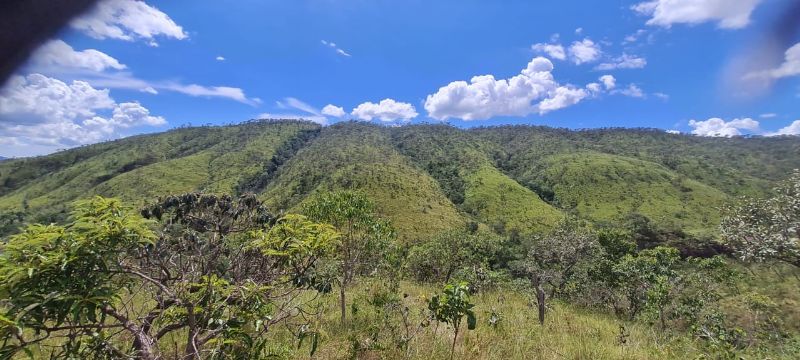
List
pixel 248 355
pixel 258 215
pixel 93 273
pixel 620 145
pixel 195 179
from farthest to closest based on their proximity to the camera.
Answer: pixel 620 145, pixel 195 179, pixel 258 215, pixel 248 355, pixel 93 273

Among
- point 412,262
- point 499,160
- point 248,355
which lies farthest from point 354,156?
point 248,355

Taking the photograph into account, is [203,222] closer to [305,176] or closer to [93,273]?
[93,273]

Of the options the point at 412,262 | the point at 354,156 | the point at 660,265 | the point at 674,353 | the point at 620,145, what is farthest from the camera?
the point at 620,145

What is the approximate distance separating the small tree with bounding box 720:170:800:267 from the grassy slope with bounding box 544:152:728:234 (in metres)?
72.6

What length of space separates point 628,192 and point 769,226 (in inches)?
3570

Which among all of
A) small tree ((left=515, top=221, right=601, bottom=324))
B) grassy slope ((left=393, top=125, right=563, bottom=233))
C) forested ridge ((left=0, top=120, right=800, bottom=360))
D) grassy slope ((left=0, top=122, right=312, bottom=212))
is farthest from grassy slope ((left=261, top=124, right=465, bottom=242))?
small tree ((left=515, top=221, right=601, bottom=324))

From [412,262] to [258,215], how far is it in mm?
18281

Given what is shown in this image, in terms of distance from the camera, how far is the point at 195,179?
9638cm

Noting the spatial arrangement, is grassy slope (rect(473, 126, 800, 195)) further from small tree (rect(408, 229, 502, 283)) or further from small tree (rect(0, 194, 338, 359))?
small tree (rect(0, 194, 338, 359))

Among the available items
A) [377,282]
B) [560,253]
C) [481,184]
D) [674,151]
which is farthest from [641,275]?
[674,151]

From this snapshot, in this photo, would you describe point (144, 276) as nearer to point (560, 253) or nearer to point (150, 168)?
point (560, 253)

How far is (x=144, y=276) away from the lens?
86.3 inches

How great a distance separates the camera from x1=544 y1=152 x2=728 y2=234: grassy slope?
7655cm

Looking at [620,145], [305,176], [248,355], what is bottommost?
[248,355]
